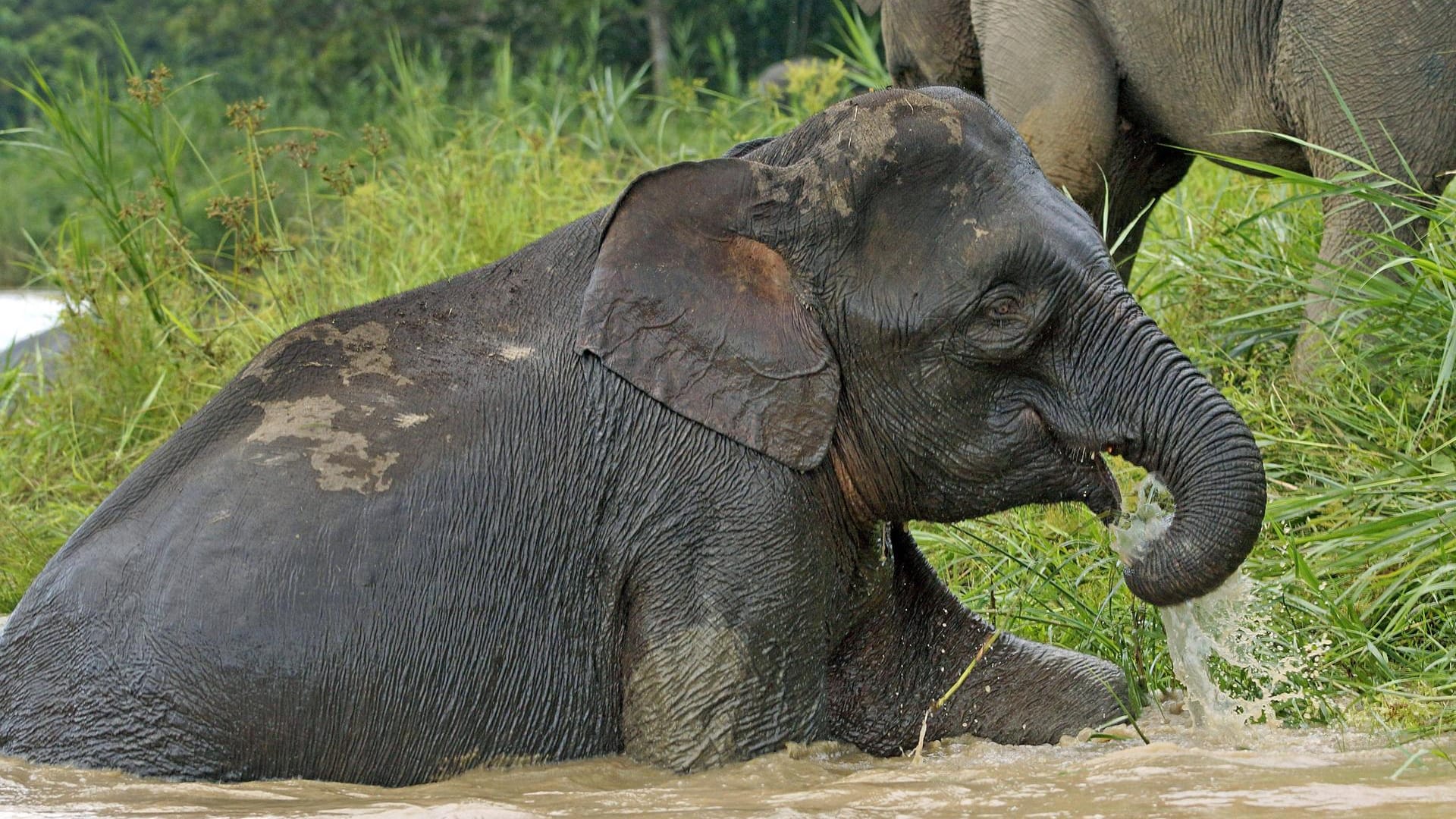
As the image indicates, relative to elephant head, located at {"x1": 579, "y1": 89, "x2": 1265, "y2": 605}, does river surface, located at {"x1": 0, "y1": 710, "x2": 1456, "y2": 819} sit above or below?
below

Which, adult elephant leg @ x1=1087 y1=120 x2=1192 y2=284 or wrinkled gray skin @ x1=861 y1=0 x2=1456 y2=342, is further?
adult elephant leg @ x1=1087 y1=120 x2=1192 y2=284

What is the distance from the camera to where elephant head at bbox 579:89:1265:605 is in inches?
151

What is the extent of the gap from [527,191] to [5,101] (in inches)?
935

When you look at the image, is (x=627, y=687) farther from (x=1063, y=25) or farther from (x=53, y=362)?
(x=53, y=362)

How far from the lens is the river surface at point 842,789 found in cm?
363

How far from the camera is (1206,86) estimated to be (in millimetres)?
6141

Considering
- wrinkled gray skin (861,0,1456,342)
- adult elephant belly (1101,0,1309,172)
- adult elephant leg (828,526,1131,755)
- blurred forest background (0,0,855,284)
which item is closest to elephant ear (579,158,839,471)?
adult elephant leg (828,526,1131,755)

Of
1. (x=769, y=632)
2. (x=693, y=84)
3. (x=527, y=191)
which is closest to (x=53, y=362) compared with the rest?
(x=527, y=191)

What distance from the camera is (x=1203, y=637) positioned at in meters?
4.25

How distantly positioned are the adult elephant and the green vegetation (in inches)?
35.9

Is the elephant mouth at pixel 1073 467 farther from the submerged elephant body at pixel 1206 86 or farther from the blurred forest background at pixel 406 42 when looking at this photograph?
the blurred forest background at pixel 406 42

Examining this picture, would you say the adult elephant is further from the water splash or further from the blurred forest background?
the blurred forest background

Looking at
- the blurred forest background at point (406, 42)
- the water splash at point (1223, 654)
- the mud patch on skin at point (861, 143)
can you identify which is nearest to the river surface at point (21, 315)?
the blurred forest background at point (406, 42)

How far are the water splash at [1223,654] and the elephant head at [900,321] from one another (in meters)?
0.36
